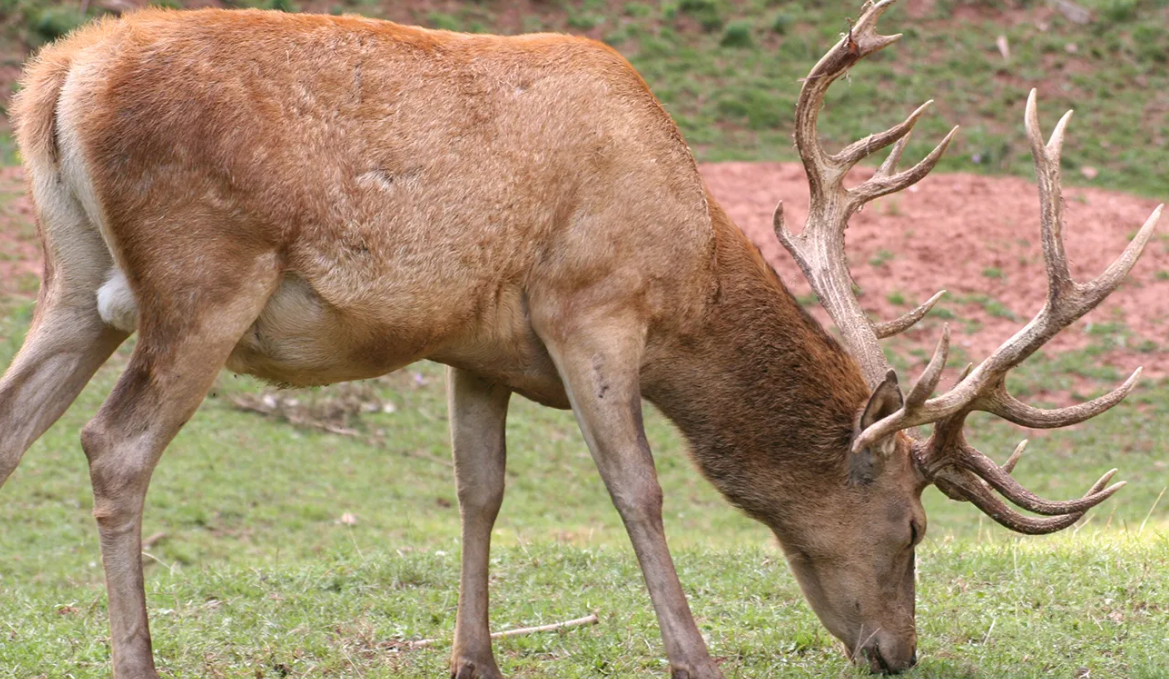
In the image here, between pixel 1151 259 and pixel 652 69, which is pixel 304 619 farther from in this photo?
pixel 652 69

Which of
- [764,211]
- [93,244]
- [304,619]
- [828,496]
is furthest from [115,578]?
[764,211]

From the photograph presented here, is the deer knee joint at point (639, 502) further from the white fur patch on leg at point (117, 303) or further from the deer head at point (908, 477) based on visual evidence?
the white fur patch on leg at point (117, 303)

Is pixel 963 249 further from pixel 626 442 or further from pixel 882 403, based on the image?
pixel 626 442

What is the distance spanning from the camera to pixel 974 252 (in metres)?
13.7

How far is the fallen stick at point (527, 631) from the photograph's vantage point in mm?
5547

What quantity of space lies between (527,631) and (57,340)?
7.11 feet

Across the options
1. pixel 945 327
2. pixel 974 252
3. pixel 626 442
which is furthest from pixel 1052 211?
pixel 974 252

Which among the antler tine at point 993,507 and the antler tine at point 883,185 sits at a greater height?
the antler tine at point 883,185

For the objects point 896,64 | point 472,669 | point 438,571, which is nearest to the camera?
point 472,669

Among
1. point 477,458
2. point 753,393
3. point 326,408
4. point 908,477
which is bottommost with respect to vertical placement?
point 326,408

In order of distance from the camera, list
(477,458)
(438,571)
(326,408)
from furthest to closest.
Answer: (326,408)
(438,571)
(477,458)

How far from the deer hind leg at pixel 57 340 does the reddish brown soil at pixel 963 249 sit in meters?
7.59

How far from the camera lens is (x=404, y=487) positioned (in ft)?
33.3

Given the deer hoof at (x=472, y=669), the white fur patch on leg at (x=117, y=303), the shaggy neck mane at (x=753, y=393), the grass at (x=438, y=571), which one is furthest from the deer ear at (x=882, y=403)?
the white fur patch on leg at (x=117, y=303)
